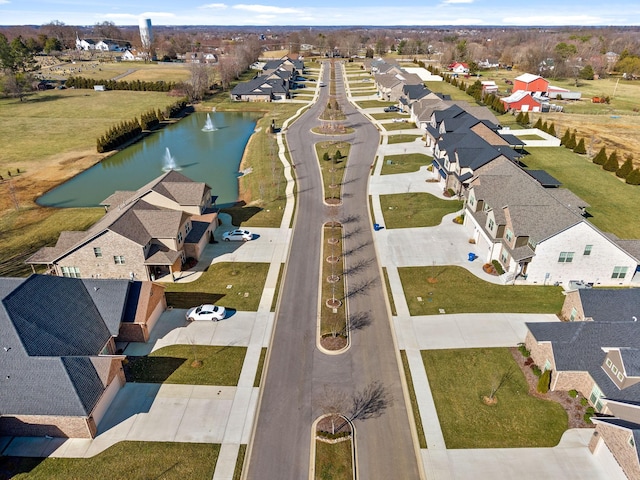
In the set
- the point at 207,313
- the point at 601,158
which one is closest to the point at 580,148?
the point at 601,158

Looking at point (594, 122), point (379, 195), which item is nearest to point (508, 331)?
point (379, 195)

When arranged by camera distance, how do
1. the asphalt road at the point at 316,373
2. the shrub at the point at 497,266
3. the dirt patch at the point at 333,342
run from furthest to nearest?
1. the shrub at the point at 497,266
2. the dirt patch at the point at 333,342
3. the asphalt road at the point at 316,373

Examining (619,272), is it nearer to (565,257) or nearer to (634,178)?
(565,257)

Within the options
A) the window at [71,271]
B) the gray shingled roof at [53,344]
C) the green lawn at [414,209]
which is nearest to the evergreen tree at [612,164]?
the green lawn at [414,209]

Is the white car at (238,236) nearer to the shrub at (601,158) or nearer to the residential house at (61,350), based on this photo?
the residential house at (61,350)

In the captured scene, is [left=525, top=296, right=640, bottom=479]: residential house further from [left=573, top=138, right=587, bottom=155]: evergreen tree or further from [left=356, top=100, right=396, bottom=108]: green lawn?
[left=356, top=100, right=396, bottom=108]: green lawn
